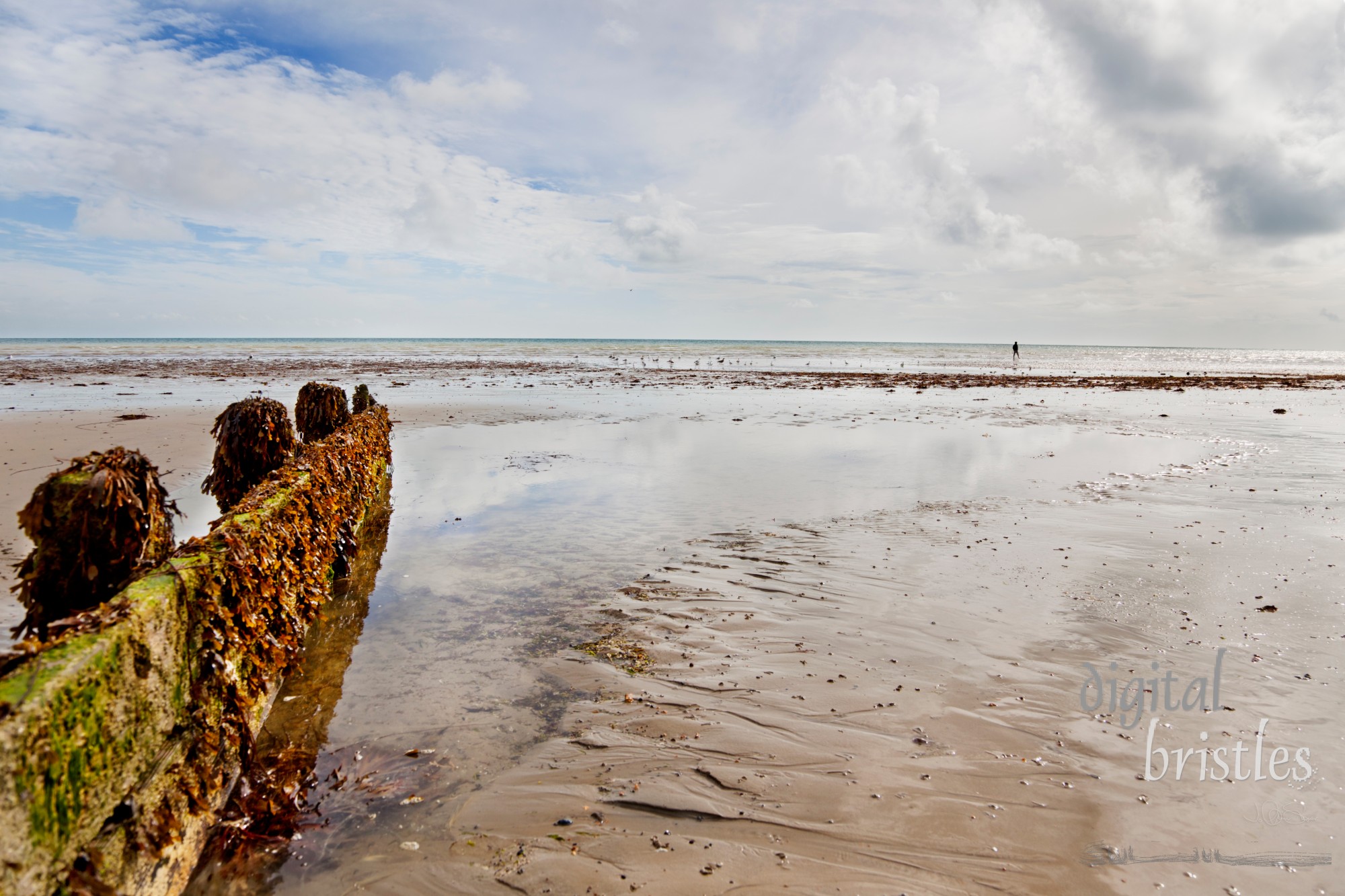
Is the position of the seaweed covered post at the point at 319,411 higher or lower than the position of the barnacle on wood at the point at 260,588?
higher

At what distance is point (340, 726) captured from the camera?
5109 millimetres

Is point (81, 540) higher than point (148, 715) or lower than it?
higher

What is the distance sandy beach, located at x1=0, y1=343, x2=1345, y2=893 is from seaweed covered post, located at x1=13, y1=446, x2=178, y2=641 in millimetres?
1675

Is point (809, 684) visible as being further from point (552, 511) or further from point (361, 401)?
point (361, 401)

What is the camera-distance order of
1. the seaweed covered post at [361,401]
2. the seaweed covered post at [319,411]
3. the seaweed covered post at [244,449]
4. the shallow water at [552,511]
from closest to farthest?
1. the shallow water at [552,511]
2. the seaweed covered post at [244,449]
3. the seaweed covered post at [319,411]
4. the seaweed covered post at [361,401]

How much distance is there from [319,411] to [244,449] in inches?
183

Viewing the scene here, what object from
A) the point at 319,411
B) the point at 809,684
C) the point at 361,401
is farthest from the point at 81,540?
the point at 361,401

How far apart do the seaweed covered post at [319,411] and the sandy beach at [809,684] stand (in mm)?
1875

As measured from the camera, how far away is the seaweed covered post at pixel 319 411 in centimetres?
1265

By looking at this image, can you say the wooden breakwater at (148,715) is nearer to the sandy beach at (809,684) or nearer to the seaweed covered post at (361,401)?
the sandy beach at (809,684)

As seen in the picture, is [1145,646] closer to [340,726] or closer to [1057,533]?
[1057,533]

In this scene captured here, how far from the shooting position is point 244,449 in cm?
830

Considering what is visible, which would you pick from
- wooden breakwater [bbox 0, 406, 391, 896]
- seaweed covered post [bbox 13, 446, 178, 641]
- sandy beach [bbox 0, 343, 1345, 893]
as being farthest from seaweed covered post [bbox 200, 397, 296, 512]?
seaweed covered post [bbox 13, 446, 178, 641]

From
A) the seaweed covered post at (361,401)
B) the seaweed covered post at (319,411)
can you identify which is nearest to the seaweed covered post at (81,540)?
the seaweed covered post at (319,411)
